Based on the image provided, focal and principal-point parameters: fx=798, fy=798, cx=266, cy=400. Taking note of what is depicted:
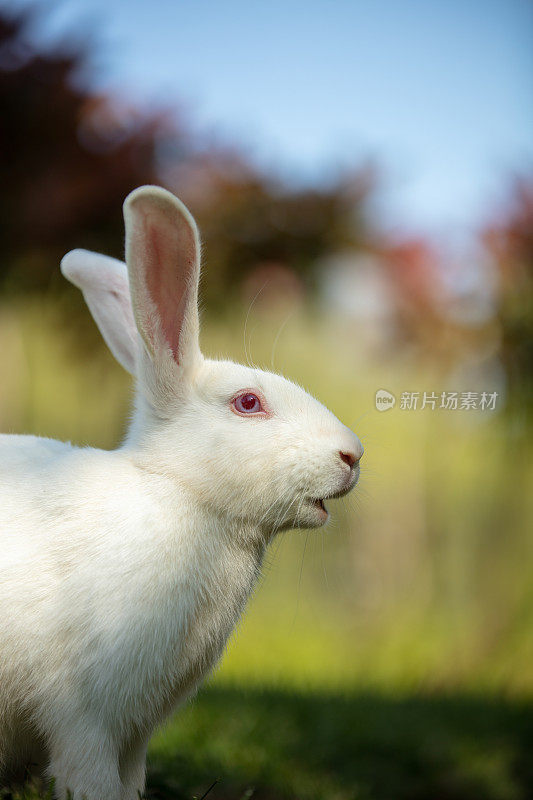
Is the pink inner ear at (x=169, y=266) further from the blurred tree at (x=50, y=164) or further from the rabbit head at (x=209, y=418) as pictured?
the blurred tree at (x=50, y=164)

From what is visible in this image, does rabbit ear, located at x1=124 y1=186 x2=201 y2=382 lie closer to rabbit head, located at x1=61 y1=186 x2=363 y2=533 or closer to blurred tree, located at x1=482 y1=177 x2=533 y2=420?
rabbit head, located at x1=61 y1=186 x2=363 y2=533

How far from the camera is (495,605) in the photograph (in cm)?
830

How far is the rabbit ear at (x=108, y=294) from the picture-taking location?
2.44m

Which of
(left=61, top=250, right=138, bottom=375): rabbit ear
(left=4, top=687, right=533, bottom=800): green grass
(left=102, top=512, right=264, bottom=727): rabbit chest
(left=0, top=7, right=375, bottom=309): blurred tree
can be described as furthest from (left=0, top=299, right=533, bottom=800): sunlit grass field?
(left=61, top=250, right=138, bottom=375): rabbit ear

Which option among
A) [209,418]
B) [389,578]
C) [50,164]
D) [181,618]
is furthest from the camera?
[389,578]

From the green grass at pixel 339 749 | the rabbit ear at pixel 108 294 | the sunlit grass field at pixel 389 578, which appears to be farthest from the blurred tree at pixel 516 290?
the rabbit ear at pixel 108 294

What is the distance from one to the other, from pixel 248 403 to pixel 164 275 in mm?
399

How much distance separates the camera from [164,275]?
2.04 metres

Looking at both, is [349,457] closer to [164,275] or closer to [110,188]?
[164,275]

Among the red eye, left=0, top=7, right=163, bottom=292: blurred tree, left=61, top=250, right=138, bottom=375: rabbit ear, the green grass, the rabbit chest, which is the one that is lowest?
the green grass

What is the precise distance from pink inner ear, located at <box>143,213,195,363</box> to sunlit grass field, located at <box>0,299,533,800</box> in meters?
2.43

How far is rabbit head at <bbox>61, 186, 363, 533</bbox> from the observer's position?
200cm

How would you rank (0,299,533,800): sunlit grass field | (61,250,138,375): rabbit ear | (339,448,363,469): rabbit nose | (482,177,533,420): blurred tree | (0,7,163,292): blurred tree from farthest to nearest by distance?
(482,177,533,420): blurred tree
(0,7,163,292): blurred tree
(0,299,533,800): sunlit grass field
(61,250,138,375): rabbit ear
(339,448,363,469): rabbit nose

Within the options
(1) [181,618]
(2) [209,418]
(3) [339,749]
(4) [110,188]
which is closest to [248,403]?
(2) [209,418]
